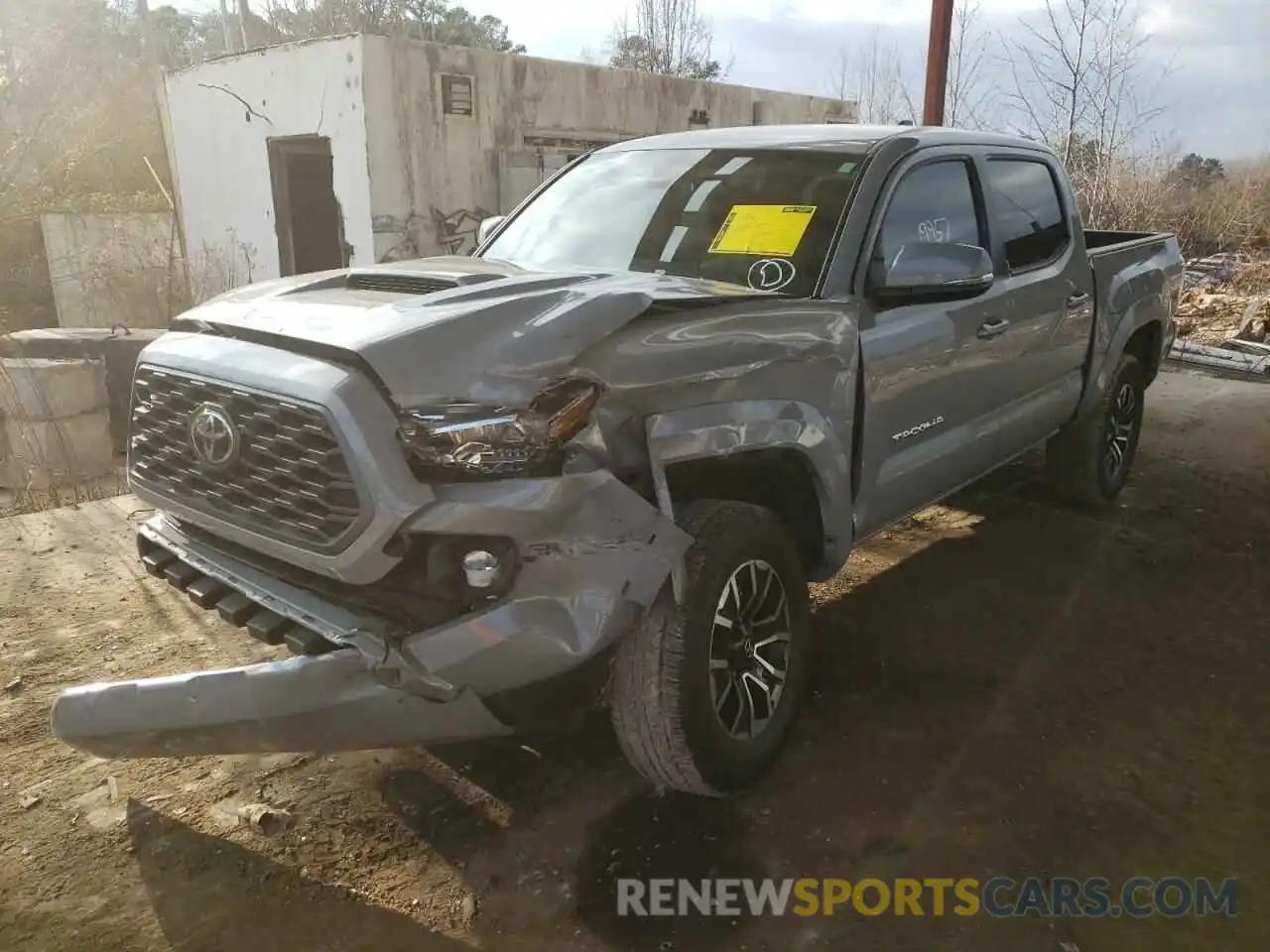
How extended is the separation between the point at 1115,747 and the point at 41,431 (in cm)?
821

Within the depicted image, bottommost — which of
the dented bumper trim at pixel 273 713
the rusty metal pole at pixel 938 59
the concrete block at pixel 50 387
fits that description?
the concrete block at pixel 50 387

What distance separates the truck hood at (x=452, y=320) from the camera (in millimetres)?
2133

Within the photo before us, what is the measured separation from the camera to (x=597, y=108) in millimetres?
11508

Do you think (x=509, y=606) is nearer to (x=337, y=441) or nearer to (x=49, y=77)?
(x=337, y=441)

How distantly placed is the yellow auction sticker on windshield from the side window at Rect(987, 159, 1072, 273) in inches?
45.0

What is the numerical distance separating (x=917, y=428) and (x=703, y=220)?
3.31ft

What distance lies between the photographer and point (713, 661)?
8.54ft

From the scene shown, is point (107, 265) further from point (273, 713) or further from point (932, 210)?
point (273, 713)

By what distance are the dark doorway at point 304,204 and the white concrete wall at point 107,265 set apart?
2.99m

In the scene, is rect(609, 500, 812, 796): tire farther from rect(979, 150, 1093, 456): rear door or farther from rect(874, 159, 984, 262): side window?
rect(979, 150, 1093, 456): rear door

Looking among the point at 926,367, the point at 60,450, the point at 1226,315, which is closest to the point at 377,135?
the point at 60,450

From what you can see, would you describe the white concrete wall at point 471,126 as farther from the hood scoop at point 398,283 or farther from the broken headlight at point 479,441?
the broken headlight at point 479,441

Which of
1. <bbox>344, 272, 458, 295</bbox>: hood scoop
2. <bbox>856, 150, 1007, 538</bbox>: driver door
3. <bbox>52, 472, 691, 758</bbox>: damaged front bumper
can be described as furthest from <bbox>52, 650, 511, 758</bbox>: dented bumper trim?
<bbox>856, 150, 1007, 538</bbox>: driver door

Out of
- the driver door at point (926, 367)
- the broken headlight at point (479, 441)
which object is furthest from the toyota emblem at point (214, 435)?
the driver door at point (926, 367)
